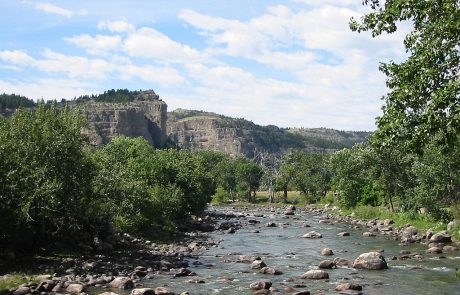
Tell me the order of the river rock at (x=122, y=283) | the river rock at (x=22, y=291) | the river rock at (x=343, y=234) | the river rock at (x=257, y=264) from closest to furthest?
the river rock at (x=22, y=291) → the river rock at (x=122, y=283) → the river rock at (x=257, y=264) → the river rock at (x=343, y=234)

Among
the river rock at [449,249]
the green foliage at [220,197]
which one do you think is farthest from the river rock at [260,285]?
the green foliage at [220,197]

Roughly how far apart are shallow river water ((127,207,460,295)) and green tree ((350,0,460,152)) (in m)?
16.3

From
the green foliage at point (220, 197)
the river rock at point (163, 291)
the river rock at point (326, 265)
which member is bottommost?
the green foliage at point (220, 197)

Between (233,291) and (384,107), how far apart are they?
1682 cm

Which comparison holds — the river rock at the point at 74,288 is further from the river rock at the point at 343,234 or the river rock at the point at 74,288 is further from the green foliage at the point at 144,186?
the river rock at the point at 343,234

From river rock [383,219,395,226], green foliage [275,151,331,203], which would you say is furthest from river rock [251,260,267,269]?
green foliage [275,151,331,203]

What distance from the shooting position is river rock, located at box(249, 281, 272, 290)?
2934 cm

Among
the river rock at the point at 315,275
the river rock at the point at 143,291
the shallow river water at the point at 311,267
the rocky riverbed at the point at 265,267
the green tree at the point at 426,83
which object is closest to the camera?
the green tree at the point at 426,83

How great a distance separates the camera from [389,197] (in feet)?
237

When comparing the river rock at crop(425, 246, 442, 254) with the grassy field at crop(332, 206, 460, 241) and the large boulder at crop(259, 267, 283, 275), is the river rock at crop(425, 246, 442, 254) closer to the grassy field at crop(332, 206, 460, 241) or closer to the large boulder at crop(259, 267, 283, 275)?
the grassy field at crop(332, 206, 460, 241)

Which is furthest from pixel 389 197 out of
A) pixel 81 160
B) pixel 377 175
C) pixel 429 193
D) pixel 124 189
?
pixel 81 160

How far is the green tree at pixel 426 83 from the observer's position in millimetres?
13797

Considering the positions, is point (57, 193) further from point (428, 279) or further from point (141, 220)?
point (428, 279)

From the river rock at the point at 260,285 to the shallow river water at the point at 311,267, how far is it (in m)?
0.54
